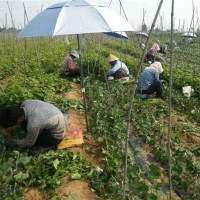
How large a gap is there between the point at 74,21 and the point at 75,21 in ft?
0.04

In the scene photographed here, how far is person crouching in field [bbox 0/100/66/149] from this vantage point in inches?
150

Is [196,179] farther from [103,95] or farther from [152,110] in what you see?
[103,95]

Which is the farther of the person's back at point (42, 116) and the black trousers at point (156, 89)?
the black trousers at point (156, 89)

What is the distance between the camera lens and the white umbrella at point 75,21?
366cm

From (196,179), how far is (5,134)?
261cm

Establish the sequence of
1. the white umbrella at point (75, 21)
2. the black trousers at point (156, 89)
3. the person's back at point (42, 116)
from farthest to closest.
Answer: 1. the black trousers at point (156, 89)
2. the person's back at point (42, 116)
3. the white umbrella at point (75, 21)

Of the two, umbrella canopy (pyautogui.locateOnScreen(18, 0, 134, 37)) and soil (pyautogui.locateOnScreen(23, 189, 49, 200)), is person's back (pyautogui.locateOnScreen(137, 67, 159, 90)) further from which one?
soil (pyautogui.locateOnScreen(23, 189, 49, 200))

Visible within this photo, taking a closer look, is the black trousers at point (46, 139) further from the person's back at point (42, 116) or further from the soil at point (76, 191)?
the soil at point (76, 191)

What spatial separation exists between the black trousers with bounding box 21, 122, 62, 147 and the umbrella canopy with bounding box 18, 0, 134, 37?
126cm

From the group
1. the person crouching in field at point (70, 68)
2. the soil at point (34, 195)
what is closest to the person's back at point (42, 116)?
the soil at point (34, 195)

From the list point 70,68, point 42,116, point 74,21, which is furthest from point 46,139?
point 70,68

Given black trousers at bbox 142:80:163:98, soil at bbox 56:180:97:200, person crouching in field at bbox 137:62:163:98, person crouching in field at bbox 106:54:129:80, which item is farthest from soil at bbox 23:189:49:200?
person crouching in field at bbox 106:54:129:80

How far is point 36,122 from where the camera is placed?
394 centimetres

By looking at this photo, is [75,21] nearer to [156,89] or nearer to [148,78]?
[148,78]
